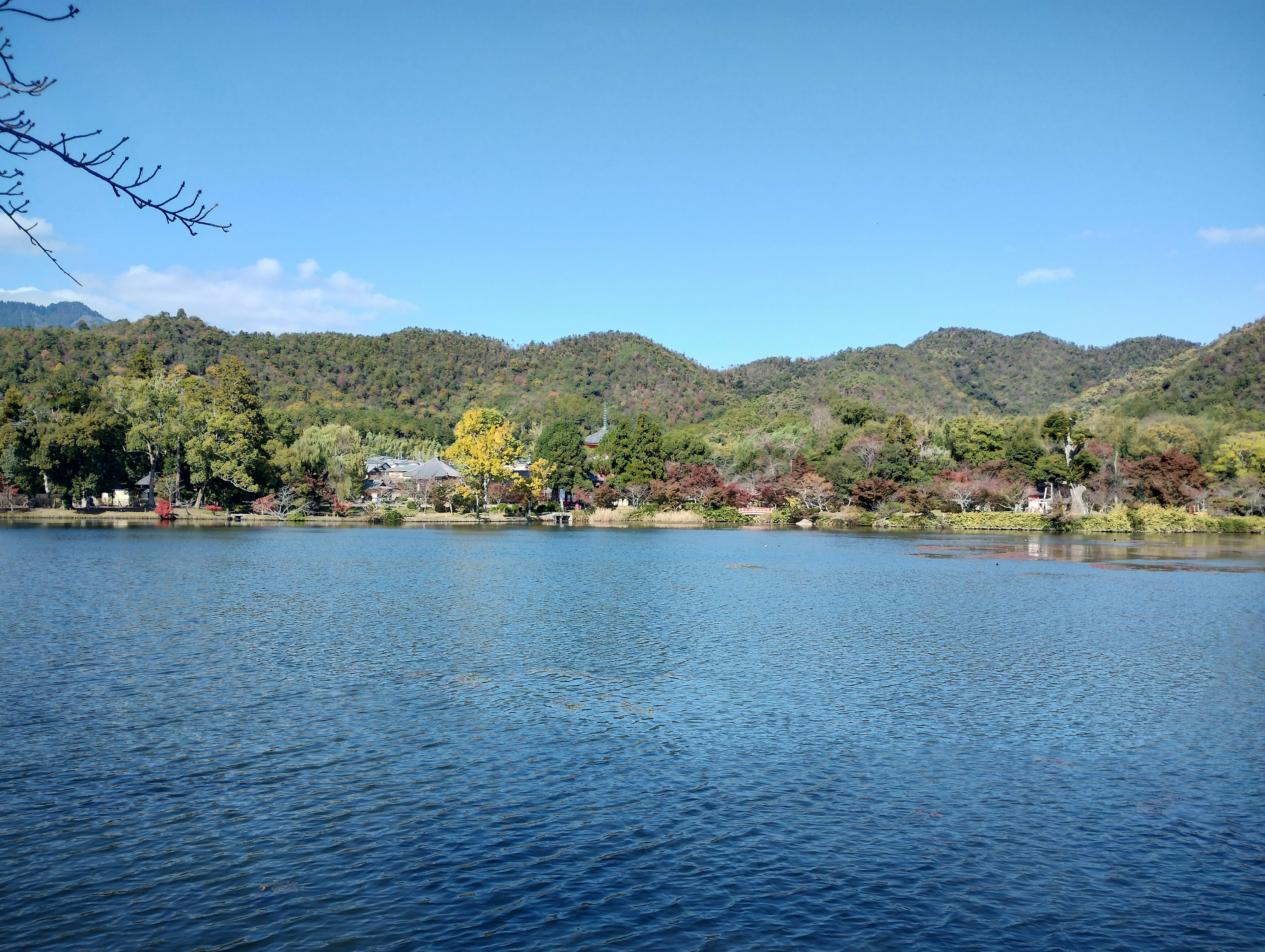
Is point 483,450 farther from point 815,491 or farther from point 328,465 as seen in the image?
point 815,491

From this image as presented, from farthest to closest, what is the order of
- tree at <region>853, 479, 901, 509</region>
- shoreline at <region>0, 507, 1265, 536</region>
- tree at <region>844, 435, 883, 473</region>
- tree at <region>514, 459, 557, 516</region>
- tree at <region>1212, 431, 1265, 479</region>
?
tree at <region>514, 459, 557, 516</region>
tree at <region>844, 435, 883, 473</region>
tree at <region>853, 479, 901, 509</region>
tree at <region>1212, 431, 1265, 479</region>
shoreline at <region>0, 507, 1265, 536</region>

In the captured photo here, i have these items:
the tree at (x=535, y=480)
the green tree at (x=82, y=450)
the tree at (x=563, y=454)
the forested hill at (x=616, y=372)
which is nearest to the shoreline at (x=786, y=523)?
the tree at (x=535, y=480)

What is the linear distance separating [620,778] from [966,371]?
14908cm

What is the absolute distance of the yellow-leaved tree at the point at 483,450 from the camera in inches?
2480

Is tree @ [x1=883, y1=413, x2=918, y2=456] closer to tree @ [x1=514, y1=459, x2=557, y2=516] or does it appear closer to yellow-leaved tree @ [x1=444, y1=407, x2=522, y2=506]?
tree @ [x1=514, y1=459, x2=557, y2=516]

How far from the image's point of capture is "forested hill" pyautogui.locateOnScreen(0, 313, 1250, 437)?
321 ft

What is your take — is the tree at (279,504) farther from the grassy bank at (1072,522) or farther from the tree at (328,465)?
the grassy bank at (1072,522)

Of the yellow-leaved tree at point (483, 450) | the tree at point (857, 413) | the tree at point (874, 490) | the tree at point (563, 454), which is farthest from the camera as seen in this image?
the tree at point (857, 413)

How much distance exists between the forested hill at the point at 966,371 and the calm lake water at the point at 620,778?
102 meters

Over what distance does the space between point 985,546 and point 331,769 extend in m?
Result: 42.8

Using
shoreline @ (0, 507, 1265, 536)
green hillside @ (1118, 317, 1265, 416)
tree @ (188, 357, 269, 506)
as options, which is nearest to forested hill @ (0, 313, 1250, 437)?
green hillside @ (1118, 317, 1265, 416)

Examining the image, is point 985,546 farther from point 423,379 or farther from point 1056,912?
point 423,379

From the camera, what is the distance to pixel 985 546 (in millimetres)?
46062

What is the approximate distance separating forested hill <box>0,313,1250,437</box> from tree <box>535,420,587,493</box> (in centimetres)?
3991
